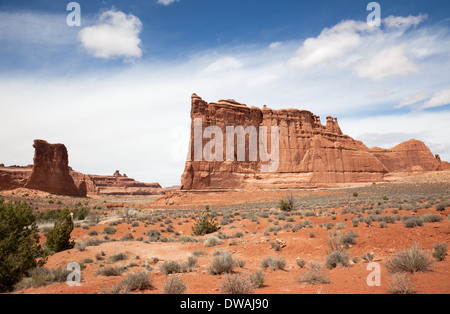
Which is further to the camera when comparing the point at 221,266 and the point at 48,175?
the point at 48,175

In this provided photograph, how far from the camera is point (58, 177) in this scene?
71.6 metres

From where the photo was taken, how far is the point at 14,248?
829cm

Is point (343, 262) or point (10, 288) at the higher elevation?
point (343, 262)

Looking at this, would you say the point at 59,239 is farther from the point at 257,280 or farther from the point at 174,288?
the point at 257,280

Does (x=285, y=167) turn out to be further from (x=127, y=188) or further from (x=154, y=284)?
(x=127, y=188)

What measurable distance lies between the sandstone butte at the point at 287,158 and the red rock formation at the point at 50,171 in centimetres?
4284

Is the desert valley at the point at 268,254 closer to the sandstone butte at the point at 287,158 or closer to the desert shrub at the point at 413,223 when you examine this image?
the desert shrub at the point at 413,223

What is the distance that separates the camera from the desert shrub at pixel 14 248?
25.1 ft

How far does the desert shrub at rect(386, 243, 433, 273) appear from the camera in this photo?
225 inches

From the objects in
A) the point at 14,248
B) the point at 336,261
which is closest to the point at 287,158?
the point at 336,261

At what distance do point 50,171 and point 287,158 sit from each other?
212 ft

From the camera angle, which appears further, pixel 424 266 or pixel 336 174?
pixel 336 174

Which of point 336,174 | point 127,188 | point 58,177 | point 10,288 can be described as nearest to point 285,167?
point 336,174
